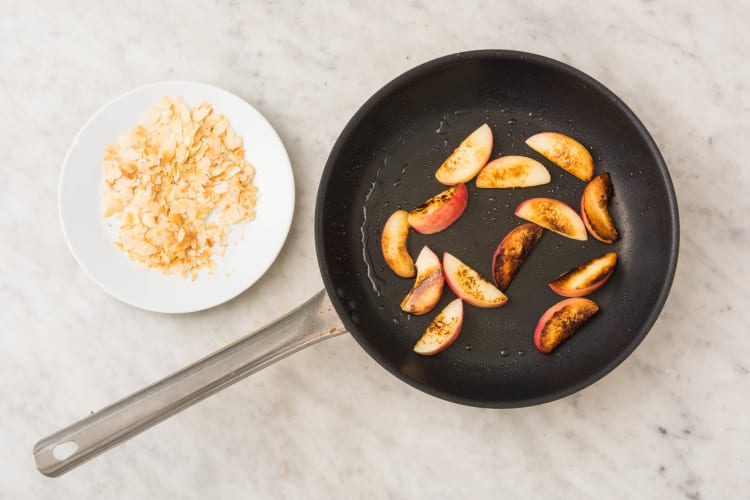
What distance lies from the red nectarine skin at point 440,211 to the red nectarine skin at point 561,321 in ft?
0.68

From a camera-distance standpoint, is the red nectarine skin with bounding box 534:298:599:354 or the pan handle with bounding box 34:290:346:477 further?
the red nectarine skin with bounding box 534:298:599:354

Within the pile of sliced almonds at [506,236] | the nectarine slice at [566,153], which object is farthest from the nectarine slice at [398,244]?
the nectarine slice at [566,153]

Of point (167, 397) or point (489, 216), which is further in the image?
point (489, 216)

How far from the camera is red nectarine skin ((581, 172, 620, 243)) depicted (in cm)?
103

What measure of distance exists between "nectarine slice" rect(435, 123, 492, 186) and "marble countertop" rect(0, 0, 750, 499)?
0.58 feet

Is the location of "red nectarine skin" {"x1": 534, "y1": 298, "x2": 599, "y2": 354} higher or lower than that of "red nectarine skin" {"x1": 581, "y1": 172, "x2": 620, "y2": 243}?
lower

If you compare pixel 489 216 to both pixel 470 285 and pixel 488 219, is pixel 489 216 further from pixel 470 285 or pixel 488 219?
pixel 470 285

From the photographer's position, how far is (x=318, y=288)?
1113 millimetres

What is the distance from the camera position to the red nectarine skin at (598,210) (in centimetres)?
103

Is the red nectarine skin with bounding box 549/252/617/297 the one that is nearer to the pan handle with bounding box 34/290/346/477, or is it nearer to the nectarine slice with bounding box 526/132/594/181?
the nectarine slice with bounding box 526/132/594/181

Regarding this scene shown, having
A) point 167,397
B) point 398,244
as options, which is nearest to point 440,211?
point 398,244

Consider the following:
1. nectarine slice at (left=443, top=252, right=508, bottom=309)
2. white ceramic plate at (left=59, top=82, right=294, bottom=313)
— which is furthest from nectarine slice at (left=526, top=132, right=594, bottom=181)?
white ceramic plate at (left=59, top=82, right=294, bottom=313)

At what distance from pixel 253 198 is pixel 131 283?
0.24 metres

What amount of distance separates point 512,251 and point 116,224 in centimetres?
63
